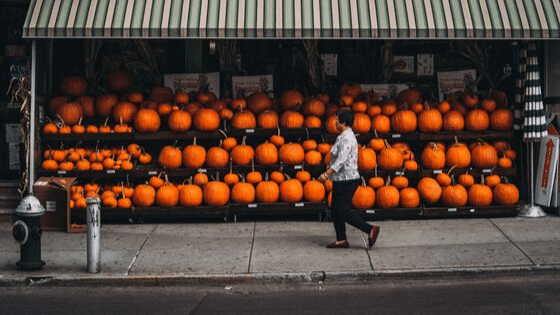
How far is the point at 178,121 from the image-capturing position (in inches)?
613

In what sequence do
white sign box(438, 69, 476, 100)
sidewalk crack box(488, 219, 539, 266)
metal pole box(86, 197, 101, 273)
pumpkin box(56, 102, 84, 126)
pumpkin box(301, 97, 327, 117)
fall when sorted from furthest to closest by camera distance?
1. white sign box(438, 69, 476, 100)
2. pumpkin box(301, 97, 327, 117)
3. pumpkin box(56, 102, 84, 126)
4. sidewalk crack box(488, 219, 539, 266)
5. metal pole box(86, 197, 101, 273)

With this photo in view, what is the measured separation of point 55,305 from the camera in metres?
11.0

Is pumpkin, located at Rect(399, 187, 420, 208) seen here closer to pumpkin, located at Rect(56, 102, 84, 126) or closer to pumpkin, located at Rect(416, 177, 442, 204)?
pumpkin, located at Rect(416, 177, 442, 204)

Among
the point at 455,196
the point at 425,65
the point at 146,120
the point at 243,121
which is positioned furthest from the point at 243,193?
the point at 425,65

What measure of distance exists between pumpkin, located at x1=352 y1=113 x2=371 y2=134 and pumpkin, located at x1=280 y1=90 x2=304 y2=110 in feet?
3.32

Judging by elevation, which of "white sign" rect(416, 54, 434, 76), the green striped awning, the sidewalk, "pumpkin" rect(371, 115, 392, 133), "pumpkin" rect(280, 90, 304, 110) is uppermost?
the green striped awning

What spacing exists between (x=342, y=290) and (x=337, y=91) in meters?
5.74

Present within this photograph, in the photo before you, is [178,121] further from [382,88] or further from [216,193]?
[382,88]

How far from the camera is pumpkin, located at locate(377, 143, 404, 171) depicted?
1553cm

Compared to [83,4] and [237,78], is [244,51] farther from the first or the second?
[83,4]

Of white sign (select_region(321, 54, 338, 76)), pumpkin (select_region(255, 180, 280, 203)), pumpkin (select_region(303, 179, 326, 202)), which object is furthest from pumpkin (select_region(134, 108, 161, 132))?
white sign (select_region(321, 54, 338, 76))

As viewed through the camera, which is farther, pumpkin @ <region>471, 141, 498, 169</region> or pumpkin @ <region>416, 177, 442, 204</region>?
pumpkin @ <region>471, 141, 498, 169</region>

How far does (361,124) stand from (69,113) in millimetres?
4705

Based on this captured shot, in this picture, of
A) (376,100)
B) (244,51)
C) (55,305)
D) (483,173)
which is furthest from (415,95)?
(55,305)
